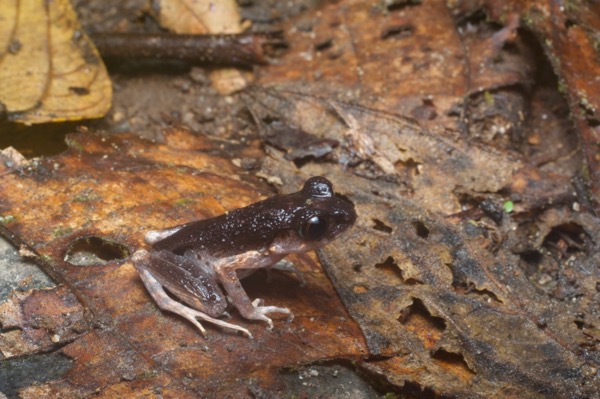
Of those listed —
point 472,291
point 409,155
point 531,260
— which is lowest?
point 531,260

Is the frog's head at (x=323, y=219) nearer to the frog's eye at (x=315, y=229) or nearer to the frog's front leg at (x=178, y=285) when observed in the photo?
the frog's eye at (x=315, y=229)

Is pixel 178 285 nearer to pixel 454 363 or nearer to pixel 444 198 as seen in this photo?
pixel 454 363

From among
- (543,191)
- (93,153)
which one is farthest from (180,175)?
(543,191)

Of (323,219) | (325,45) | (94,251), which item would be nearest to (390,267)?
(323,219)

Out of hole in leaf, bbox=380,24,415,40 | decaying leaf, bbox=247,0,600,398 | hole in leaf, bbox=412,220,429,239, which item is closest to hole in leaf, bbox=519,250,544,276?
decaying leaf, bbox=247,0,600,398

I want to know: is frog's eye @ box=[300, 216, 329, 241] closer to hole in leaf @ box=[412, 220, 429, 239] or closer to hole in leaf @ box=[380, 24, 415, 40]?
hole in leaf @ box=[412, 220, 429, 239]

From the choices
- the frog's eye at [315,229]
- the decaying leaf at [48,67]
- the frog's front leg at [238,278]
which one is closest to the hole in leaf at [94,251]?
the frog's front leg at [238,278]
